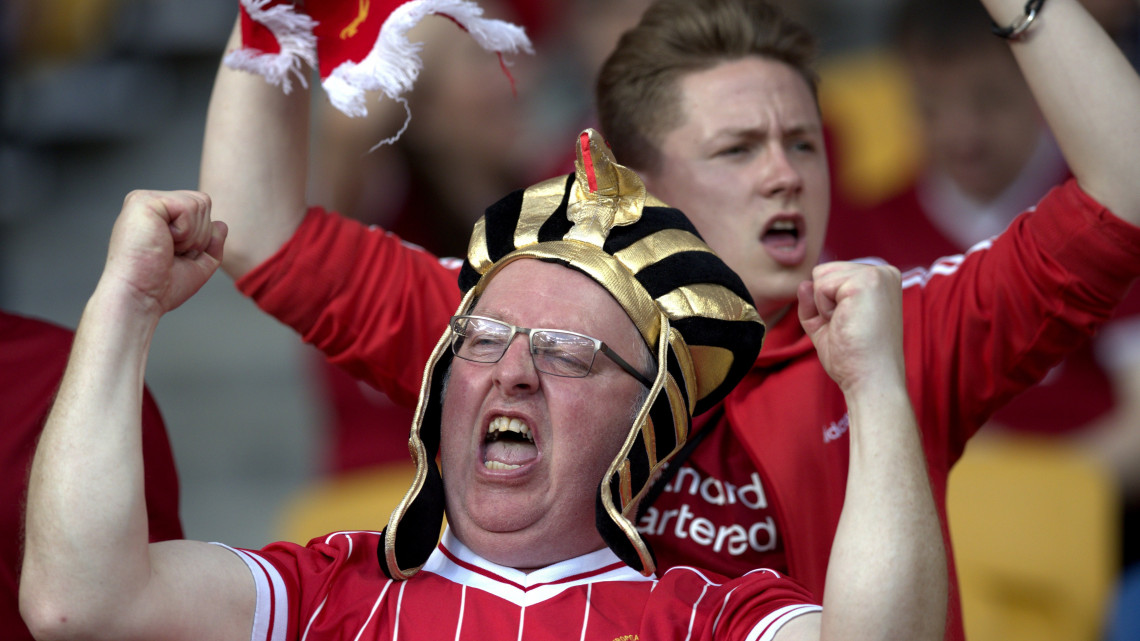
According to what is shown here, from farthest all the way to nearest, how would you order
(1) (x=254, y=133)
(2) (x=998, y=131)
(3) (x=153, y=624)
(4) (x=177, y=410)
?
(4) (x=177, y=410) < (2) (x=998, y=131) < (1) (x=254, y=133) < (3) (x=153, y=624)

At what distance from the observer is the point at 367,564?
2303 millimetres

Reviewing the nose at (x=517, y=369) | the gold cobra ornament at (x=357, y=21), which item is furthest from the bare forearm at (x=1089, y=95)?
the gold cobra ornament at (x=357, y=21)

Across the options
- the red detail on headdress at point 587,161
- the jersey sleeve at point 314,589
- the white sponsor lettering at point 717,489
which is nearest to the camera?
the jersey sleeve at point 314,589

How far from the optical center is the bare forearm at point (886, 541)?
5.89ft

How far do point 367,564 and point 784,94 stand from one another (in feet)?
4.21

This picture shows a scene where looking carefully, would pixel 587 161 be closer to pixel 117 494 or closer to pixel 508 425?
pixel 508 425

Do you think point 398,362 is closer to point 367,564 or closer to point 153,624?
point 367,564

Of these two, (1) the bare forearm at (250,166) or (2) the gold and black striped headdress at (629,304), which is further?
(1) the bare forearm at (250,166)

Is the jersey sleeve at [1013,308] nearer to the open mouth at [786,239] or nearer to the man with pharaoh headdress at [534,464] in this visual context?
the open mouth at [786,239]

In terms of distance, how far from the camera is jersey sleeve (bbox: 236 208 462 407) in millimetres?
2664

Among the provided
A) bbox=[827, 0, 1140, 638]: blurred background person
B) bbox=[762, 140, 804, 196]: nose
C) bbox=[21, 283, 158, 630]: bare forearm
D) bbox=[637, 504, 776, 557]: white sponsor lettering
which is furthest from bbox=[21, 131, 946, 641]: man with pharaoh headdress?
bbox=[827, 0, 1140, 638]: blurred background person

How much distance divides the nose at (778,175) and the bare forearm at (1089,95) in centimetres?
50

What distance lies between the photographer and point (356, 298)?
271cm

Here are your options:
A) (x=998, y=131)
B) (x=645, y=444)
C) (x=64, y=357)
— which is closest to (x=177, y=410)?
(x=64, y=357)
